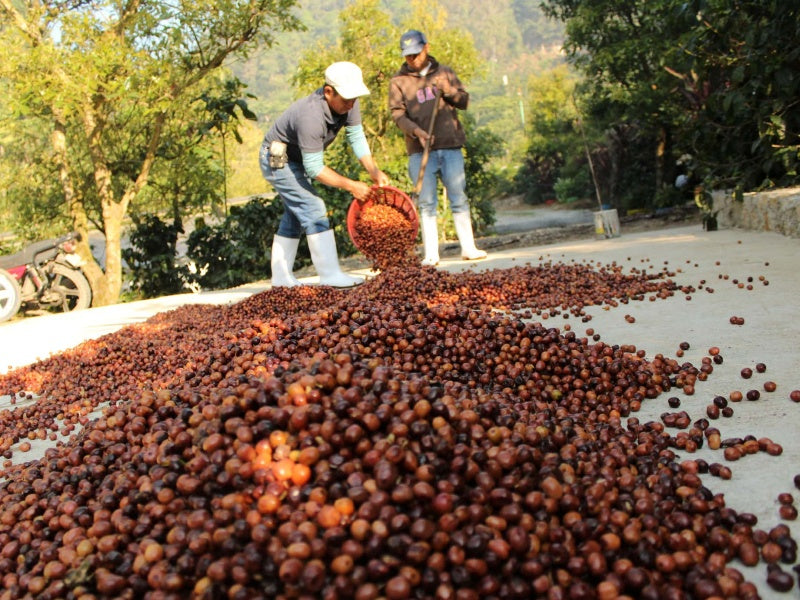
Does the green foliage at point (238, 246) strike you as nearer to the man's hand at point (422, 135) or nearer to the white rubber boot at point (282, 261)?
the white rubber boot at point (282, 261)

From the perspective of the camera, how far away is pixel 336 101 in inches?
217

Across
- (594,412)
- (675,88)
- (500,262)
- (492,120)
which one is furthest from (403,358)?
(492,120)

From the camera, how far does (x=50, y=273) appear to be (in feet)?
29.4

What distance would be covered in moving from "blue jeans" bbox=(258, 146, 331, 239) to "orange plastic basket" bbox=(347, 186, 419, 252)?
31 cm

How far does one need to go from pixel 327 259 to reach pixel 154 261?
204 inches

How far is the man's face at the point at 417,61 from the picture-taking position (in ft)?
22.3

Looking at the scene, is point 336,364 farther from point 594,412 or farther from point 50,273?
point 50,273

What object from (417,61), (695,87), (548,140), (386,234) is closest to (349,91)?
(386,234)

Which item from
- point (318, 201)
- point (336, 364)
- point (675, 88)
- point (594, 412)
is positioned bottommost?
point (594, 412)

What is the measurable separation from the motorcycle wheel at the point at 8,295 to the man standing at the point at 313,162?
425cm

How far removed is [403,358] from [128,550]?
1.42 metres

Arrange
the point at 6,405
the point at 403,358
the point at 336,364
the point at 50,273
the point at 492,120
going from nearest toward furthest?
the point at 336,364 < the point at 403,358 < the point at 6,405 < the point at 50,273 < the point at 492,120

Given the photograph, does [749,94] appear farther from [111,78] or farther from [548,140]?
[548,140]

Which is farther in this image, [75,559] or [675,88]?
[675,88]
